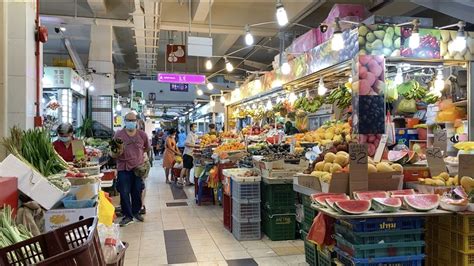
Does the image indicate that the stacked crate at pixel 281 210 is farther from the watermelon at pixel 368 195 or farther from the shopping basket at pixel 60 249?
the shopping basket at pixel 60 249

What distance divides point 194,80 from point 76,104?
3571 mm

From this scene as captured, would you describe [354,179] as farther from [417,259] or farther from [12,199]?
[12,199]

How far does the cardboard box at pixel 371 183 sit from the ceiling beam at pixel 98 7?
700 centimetres

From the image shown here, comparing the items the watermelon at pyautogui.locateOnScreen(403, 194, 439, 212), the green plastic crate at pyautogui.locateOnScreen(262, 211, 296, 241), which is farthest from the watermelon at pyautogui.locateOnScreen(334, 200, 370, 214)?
the green plastic crate at pyautogui.locateOnScreen(262, 211, 296, 241)

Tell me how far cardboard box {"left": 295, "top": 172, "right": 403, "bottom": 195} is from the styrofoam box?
219cm

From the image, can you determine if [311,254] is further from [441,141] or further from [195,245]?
[441,141]

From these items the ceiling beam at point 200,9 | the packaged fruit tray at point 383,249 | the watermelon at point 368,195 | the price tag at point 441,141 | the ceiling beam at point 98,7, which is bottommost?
the packaged fruit tray at point 383,249

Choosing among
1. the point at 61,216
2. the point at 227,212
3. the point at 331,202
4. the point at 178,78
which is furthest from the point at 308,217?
the point at 178,78

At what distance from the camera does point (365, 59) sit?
516 cm

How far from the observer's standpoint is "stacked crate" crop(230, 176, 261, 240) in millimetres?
5348

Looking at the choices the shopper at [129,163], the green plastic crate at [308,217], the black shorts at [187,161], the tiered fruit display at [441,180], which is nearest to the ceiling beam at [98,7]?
the shopper at [129,163]

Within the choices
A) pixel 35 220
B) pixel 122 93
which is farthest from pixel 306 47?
pixel 122 93

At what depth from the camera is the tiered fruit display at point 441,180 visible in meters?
3.51

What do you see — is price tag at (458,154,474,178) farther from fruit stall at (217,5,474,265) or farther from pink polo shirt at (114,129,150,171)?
pink polo shirt at (114,129,150,171)
